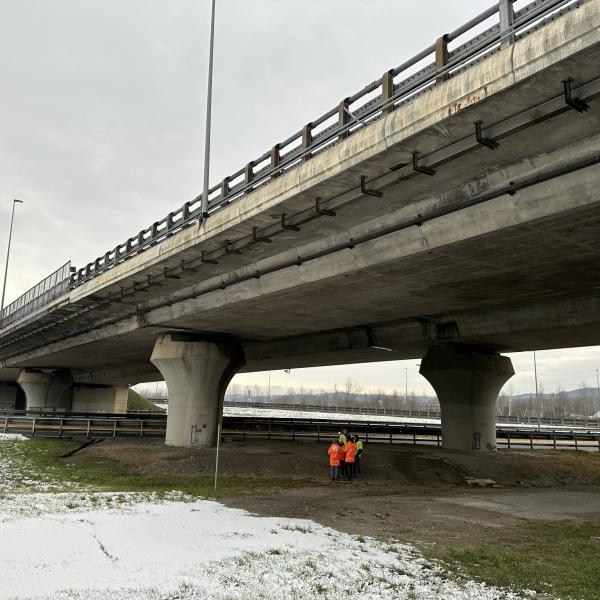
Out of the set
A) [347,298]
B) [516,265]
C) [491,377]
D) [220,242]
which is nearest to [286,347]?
[491,377]

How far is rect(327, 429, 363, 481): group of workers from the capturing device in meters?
19.4

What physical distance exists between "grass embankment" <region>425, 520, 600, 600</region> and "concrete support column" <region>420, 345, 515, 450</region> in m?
17.2

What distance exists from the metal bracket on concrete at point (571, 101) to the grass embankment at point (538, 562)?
22.5 ft

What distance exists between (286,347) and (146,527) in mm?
23195

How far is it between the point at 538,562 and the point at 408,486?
10.8 metres

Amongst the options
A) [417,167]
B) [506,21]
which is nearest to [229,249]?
[417,167]

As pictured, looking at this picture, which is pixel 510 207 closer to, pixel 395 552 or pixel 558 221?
pixel 558 221

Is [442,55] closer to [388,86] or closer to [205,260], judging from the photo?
[388,86]

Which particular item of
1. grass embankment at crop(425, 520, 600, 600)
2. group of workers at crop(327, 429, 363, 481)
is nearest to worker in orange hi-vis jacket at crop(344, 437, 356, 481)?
group of workers at crop(327, 429, 363, 481)

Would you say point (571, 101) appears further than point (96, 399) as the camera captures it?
No

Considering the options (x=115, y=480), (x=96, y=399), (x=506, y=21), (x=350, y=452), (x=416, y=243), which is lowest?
(x=115, y=480)

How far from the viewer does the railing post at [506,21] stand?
8.85 m

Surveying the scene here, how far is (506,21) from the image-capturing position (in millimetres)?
8961

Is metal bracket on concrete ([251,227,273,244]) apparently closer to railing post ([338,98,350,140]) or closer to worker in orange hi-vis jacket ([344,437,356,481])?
railing post ([338,98,350,140])
